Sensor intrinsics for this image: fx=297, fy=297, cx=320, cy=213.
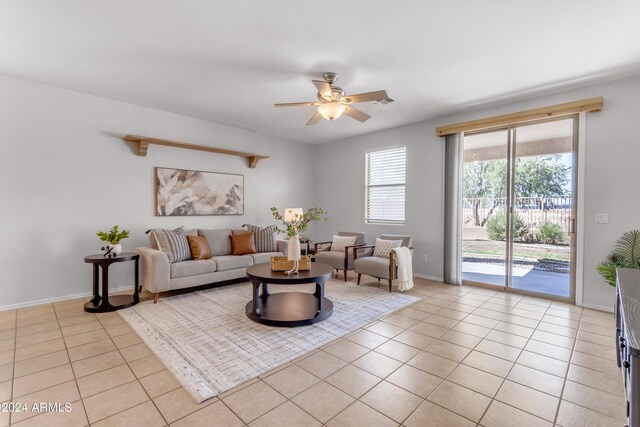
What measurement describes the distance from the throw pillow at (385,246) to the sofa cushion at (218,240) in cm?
248

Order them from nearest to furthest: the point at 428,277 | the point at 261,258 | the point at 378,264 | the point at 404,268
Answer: the point at 404,268
the point at 378,264
the point at 261,258
the point at 428,277

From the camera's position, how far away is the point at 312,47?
9.10 ft

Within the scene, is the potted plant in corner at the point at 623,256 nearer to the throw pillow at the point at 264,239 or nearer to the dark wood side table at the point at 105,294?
the throw pillow at the point at 264,239

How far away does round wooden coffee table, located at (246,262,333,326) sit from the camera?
3.05m

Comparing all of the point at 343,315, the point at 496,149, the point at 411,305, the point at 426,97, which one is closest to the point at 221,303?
the point at 343,315

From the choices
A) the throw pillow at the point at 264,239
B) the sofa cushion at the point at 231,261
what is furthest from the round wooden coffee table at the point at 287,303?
the throw pillow at the point at 264,239

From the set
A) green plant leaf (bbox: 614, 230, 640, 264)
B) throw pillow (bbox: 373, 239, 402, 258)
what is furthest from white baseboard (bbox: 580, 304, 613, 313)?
throw pillow (bbox: 373, 239, 402, 258)

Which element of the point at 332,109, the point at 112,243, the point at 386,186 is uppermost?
the point at 332,109

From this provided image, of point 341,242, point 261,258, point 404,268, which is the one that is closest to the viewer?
point 404,268

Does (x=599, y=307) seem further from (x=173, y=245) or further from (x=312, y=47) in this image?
(x=173, y=245)

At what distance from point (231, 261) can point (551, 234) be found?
4528 mm

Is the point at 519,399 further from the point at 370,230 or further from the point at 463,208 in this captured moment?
the point at 370,230

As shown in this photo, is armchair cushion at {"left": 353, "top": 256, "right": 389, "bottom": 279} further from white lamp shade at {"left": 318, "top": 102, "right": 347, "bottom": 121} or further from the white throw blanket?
white lamp shade at {"left": 318, "top": 102, "right": 347, "bottom": 121}

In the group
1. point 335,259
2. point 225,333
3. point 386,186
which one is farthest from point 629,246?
point 225,333
